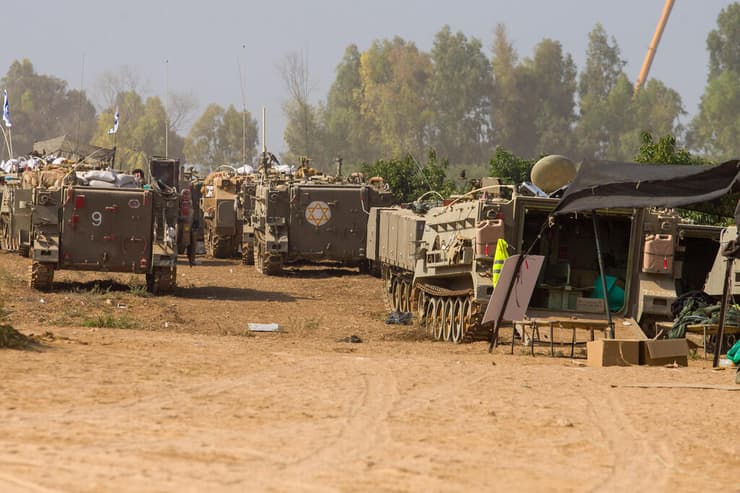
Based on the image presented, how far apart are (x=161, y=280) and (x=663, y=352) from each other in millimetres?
9820

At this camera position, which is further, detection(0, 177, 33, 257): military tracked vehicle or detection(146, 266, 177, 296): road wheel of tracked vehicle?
detection(0, 177, 33, 257): military tracked vehicle

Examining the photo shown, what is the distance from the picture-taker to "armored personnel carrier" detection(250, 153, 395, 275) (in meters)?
28.3

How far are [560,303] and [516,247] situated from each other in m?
1.27

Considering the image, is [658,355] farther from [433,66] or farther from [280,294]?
[433,66]

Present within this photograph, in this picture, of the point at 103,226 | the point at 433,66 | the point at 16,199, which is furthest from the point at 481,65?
the point at 103,226

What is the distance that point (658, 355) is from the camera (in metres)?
14.4

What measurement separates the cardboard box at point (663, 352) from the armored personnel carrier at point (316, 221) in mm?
14182

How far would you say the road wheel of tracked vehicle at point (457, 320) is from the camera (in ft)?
56.5

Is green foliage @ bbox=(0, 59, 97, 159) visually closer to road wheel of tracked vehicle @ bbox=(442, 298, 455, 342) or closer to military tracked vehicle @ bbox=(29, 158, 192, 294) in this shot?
military tracked vehicle @ bbox=(29, 158, 192, 294)

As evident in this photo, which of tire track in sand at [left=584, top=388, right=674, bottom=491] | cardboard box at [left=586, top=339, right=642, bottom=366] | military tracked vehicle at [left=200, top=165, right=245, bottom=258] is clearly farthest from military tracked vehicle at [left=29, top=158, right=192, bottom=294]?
tire track in sand at [left=584, top=388, right=674, bottom=491]

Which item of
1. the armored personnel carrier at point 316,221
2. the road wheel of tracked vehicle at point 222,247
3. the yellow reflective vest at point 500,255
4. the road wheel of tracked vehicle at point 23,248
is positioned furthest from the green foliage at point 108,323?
the road wheel of tracked vehicle at point 222,247

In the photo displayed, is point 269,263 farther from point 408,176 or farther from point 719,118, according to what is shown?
point 719,118

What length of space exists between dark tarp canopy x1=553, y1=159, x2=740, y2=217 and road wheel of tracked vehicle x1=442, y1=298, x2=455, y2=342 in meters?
3.72

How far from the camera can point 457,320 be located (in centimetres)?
1752
